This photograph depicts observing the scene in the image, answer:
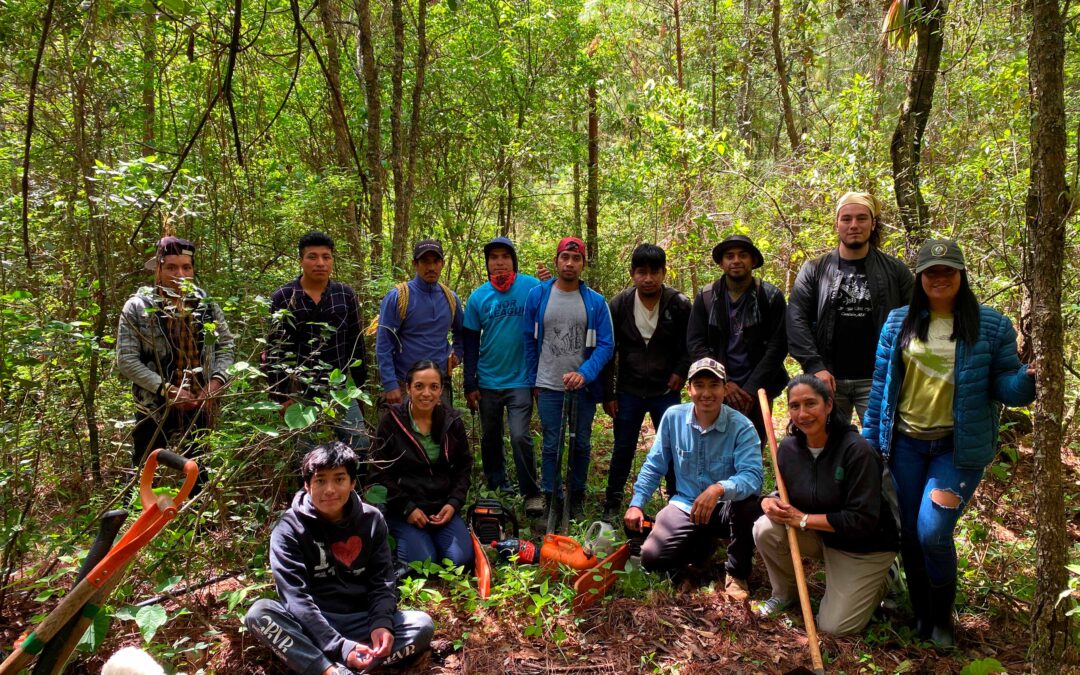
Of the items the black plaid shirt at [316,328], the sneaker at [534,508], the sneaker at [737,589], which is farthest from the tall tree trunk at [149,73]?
the sneaker at [737,589]

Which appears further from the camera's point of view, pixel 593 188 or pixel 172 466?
pixel 593 188

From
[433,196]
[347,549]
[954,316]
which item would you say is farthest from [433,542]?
[433,196]

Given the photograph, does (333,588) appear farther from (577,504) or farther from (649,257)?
(649,257)

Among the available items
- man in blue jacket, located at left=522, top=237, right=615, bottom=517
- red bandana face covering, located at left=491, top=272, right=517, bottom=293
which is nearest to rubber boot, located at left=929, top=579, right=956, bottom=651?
man in blue jacket, located at left=522, top=237, right=615, bottom=517

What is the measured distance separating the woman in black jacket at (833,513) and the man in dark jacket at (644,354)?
4.42ft

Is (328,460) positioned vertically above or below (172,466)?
below

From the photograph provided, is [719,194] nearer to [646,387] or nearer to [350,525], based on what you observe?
[646,387]

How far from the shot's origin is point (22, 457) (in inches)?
133

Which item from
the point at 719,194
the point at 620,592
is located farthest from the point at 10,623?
the point at 719,194

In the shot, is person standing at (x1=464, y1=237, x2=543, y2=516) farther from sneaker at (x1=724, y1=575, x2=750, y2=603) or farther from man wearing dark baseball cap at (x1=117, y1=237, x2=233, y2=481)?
man wearing dark baseball cap at (x1=117, y1=237, x2=233, y2=481)

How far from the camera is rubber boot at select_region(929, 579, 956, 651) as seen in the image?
3293 mm

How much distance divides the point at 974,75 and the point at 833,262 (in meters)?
4.60

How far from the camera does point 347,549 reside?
3.31m

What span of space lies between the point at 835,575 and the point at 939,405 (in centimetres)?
108
